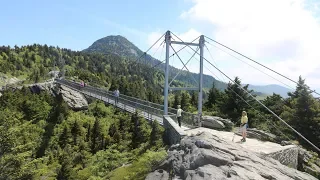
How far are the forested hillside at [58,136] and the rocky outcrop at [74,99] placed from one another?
2.78 ft

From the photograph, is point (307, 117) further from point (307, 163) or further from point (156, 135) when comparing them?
point (156, 135)

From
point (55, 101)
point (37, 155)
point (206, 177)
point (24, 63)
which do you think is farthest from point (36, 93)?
point (24, 63)

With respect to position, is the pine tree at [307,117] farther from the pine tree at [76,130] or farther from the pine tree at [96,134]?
the pine tree at [76,130]

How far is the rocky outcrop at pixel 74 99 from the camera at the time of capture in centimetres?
3853

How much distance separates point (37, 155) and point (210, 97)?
26535 mm

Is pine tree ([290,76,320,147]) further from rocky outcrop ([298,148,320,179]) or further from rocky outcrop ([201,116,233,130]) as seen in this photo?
rocky outcrop ([298,148,320,179])

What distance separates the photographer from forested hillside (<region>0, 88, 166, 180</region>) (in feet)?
62.3

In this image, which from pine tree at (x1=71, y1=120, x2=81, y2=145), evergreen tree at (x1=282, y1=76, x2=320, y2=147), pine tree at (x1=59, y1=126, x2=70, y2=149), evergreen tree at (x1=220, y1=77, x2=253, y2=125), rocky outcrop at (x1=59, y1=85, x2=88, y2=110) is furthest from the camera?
rocky outcrop at (x1=59, y1=85, x2=88, y2=110)

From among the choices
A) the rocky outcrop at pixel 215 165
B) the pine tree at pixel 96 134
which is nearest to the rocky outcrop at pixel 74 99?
the pine tree at pixel 96 134

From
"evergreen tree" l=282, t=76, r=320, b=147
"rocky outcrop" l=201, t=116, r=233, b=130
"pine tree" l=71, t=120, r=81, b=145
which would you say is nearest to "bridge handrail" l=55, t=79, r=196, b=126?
"rocky outcrop" l=201, t=116, r=233, b=130

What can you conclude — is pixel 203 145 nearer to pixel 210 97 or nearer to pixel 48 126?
pixel 48 126

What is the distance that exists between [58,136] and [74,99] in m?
6.00

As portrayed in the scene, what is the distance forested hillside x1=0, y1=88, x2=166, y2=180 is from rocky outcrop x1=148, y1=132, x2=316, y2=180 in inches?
254

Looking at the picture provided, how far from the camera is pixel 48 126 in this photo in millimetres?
37188
